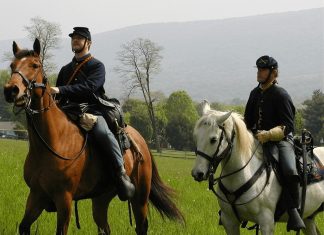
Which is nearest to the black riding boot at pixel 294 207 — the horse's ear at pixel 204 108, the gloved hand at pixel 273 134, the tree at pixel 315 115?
the gloved hand at pixel 273 134

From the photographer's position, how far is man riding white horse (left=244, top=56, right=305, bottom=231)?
7.19 m

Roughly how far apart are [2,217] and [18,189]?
325 centimetres

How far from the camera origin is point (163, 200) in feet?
30.8

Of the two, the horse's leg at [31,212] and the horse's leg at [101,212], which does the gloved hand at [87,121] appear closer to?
the horse's leg at [31,212]

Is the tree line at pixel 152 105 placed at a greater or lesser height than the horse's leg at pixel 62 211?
lesser

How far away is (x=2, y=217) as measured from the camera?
9344 millimetres

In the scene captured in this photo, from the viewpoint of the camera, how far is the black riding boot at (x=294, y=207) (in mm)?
7129

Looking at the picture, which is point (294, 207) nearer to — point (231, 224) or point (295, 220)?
point (295, 220)

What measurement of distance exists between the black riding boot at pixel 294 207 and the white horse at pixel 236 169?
190 mm

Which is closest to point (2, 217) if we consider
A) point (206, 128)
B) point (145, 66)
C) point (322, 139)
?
point (206, 128)

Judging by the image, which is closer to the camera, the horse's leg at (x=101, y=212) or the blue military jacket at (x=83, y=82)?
the blue military jacket at (x=83, y=82)

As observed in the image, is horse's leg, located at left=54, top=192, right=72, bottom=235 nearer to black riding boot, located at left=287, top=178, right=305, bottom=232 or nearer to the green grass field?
the green grass field

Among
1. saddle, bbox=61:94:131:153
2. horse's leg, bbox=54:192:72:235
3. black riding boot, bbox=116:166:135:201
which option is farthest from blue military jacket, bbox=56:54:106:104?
horse's leg, bbox=54:192:72:235

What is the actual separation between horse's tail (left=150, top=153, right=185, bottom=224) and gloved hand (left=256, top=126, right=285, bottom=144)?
8.92 feet
